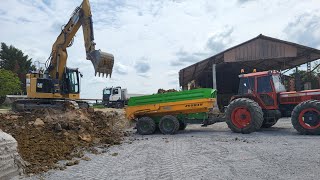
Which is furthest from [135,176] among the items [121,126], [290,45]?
[290,45]

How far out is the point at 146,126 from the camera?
14.7m

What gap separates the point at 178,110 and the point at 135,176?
24.3ft

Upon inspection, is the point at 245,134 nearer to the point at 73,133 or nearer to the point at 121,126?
the point at 73,133

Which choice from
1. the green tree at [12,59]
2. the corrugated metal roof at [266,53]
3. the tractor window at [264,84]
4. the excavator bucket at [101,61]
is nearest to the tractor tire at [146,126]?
the tractor window at [264,84]

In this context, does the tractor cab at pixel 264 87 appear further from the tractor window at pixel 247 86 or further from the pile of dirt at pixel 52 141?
the pile of dirt at pixel 52 141

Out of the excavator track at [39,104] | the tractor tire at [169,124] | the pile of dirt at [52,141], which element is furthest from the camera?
the excavator track at [39,104]

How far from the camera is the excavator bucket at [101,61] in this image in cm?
1827

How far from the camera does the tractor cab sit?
525 inches

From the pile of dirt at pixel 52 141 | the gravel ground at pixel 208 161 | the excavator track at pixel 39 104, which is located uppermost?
the excavator track at pixel 39 104

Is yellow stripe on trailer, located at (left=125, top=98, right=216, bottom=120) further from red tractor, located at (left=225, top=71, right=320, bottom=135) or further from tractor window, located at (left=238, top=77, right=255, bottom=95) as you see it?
tractor window, located at (left=238, top=77, right=255, bottom=95)

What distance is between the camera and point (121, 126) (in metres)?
18.5

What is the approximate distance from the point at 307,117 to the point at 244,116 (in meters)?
2.19

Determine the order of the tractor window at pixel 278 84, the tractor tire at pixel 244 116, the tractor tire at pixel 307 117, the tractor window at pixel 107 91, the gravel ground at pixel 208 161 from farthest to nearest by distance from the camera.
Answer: the tractor window at pixel 107 91 < the tractor window at pixel 278 84 < the tractor tire at pixel 244 116 < the tractor tire at pixel 307 117 < the gravel ground at pixel 208 161

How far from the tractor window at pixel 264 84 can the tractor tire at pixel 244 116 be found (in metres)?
0.75
